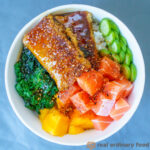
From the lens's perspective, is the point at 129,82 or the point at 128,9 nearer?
the point at 129,82

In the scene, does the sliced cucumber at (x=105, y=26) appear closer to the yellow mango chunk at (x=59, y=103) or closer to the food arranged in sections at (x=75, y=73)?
the food arranged in sections at (x=75, y=73)

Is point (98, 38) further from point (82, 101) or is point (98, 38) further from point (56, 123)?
point (56, 123)

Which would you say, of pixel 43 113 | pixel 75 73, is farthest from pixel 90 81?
pixel 43 113

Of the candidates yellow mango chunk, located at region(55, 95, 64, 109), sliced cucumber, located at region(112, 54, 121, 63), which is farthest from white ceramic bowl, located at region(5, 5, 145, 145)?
yellow mango chunk, located at region(55, 95, 64, 109)

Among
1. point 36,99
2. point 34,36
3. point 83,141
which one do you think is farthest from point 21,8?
point 83,141

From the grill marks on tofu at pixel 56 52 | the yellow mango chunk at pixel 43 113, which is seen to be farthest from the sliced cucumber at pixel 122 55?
the yellow mango chunk at pixel 43 113

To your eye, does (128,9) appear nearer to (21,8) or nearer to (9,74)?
(21,8)
